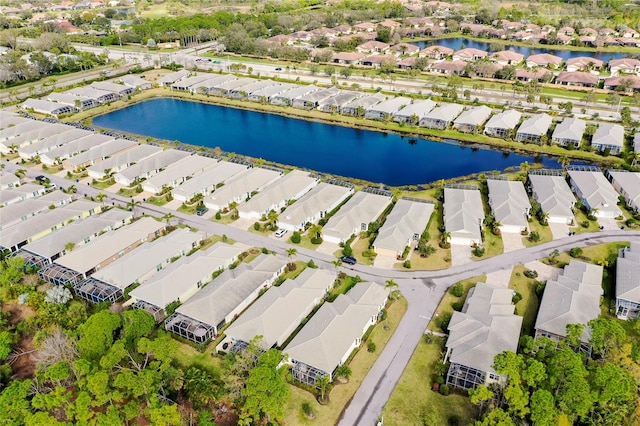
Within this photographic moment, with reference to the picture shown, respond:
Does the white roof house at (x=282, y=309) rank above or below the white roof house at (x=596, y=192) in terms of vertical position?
below

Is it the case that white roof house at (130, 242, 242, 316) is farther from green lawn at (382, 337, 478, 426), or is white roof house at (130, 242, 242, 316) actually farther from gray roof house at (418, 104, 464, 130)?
gray roof house at (418, 104, 464, 130)

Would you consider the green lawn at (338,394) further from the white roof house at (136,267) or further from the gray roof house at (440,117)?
the gray roof house at (440,117)

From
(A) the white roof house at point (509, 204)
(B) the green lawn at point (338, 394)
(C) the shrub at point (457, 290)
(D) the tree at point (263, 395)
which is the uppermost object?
(D) the tree at point (263, 395)

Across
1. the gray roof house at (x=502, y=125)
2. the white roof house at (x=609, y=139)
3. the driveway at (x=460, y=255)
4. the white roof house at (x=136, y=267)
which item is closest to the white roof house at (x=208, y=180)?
the white roof house at (x=136, y=267)

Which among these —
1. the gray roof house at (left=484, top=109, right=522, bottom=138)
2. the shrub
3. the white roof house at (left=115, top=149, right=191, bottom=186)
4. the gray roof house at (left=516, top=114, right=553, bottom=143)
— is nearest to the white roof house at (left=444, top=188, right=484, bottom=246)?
the shrub

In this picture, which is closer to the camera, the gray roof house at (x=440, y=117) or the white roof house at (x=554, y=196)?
the white roof house at (x=554, y=196)

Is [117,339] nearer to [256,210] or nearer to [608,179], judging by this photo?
[256,210]
